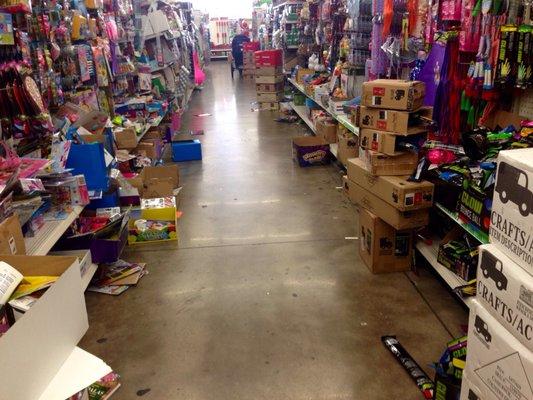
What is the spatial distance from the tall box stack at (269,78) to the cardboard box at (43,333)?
806 centimetres

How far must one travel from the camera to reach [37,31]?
316cm

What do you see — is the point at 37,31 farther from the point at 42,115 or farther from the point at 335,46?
the point at 335,46

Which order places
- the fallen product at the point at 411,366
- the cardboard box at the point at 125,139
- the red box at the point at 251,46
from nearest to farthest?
the fallen product at the point at 411,366 → the cardboard box at the point at 125,139 → the red box at the point at 251,46

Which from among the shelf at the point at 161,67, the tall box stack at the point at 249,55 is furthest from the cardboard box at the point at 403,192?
the tall box stack at the point at 249,55

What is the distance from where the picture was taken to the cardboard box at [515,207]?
118 cm

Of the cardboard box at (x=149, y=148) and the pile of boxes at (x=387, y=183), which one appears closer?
the pile of boxes at (x=387, y=183)

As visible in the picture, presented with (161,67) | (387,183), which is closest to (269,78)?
(161,67)

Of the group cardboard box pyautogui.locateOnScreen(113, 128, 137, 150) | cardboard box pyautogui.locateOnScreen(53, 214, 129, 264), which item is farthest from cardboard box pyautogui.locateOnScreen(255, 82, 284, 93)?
cardboard box pyautogui.locateOnScreen(53, 214, 129, 264)

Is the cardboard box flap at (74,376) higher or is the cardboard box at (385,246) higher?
the cardboard box flap at (74,376)

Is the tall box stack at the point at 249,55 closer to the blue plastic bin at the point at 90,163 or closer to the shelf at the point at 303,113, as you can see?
the shelf at the point at 303,113

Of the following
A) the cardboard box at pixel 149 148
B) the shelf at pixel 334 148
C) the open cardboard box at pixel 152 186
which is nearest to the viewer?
the open cardboard box at pixel 152 186

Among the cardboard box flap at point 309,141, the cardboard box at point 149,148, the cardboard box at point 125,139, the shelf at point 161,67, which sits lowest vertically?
the cardboard box flap at point 309,141

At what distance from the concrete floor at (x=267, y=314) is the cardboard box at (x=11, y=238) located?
0.80m

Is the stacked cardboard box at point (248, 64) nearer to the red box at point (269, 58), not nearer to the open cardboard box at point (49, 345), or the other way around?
the red box at point (269, 58)
